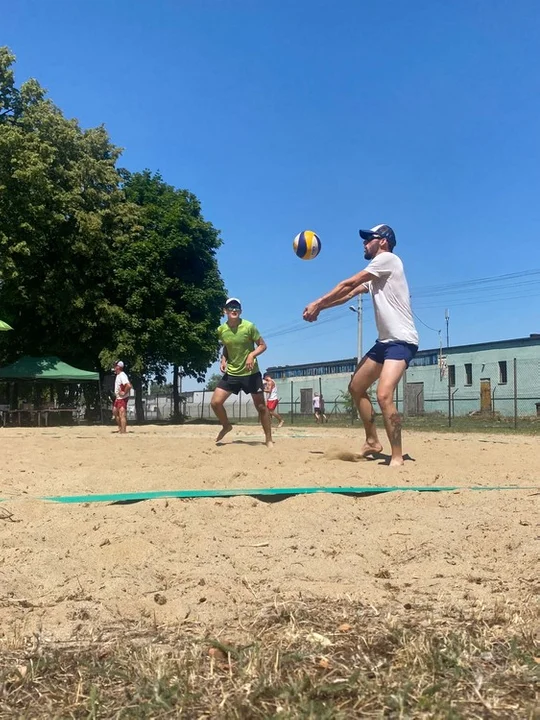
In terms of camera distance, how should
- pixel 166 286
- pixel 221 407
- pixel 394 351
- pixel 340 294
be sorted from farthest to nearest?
pixel 166 286 → pixel 221 407 → pixel 340 294 → pixel 394 351

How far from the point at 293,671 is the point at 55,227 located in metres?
25.0

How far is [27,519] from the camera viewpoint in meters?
3.51

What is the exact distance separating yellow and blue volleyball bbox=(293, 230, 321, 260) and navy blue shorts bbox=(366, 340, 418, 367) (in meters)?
2.36

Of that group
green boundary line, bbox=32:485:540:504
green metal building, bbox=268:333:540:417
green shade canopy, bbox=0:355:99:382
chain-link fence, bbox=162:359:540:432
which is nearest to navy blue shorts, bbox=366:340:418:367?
green boundary line, bbox=32:485:540:504

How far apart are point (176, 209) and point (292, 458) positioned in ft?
83.9

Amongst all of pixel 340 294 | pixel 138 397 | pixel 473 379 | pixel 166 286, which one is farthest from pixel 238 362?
pixel 473 379

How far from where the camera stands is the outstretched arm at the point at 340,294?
594cm

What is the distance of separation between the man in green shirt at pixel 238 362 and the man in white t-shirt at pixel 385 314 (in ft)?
6.48

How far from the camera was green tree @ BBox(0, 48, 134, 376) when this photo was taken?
22578 mm

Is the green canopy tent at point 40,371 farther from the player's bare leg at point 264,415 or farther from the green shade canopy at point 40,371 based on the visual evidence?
the player's bare leg at point 264,415

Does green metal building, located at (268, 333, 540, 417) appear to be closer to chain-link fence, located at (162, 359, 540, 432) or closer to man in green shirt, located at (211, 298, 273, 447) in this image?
chain-link fence, located at (162, 359, 540, 432)

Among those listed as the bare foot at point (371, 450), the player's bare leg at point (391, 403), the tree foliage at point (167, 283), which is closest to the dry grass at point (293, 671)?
the player's bare leg at point (391, 403)

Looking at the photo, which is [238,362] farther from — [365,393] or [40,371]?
[40,371]

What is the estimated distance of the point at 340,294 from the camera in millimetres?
6105
